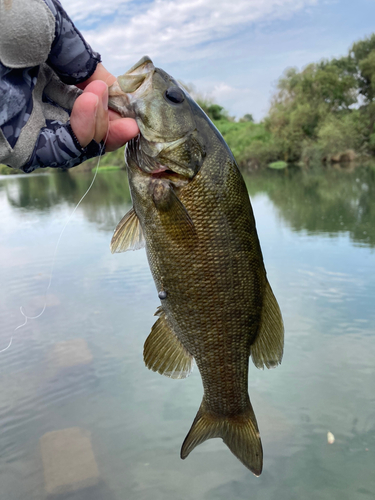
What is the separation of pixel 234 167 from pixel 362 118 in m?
43.3

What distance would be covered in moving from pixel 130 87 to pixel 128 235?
0.69 meters

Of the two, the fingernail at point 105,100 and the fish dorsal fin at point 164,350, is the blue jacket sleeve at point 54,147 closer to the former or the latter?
the fingernail at point 105,100

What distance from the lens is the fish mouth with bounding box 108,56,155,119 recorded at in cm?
198

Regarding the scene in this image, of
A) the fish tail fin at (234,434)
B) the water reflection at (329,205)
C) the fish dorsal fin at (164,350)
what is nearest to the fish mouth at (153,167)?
the fish dorsal fin at (164,350)

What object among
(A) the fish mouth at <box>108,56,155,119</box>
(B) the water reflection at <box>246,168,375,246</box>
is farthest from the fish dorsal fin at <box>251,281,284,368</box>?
(B) the water reflection at <box>246,168,375,246</box>

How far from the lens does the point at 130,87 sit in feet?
6.61

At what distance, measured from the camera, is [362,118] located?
134 feet

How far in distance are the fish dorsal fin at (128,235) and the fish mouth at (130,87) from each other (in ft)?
1.64

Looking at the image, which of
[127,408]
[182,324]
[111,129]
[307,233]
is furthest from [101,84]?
[307,233]

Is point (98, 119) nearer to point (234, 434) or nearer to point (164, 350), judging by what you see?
point (164, 350)

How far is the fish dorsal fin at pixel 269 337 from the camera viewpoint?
2320mm

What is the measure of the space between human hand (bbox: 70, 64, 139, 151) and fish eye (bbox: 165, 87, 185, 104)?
0.65ft

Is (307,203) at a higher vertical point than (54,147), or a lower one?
lower

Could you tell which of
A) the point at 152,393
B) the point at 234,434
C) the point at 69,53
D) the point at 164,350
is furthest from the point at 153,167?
the point at 152,393
